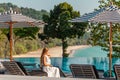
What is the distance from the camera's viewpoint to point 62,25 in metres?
30.2

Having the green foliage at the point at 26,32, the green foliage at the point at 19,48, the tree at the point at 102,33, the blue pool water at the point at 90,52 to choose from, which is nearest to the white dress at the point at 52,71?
the tree at the point at 102,33

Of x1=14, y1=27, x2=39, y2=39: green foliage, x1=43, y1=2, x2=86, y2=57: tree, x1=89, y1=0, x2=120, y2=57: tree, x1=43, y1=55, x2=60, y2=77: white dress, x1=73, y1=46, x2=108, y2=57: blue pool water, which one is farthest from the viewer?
x1=73, y1=46, x2=108, y2=57: blue pool water

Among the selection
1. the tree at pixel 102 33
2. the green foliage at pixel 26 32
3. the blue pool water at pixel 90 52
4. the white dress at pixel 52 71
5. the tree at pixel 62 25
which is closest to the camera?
the white dress at pixel 52 71

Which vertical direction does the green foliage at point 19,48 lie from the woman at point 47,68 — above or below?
below

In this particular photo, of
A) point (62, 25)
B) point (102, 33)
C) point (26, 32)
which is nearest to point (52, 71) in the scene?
point (102, 33)

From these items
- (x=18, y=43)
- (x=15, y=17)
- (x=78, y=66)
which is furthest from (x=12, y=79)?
(x=18, y=43)

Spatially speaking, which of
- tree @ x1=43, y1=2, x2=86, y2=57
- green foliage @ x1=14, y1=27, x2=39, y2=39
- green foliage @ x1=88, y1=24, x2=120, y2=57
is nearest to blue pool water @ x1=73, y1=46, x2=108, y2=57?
tree @ x1=43, y1=2, x2=86, y2=57

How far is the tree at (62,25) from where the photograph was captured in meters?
29.8

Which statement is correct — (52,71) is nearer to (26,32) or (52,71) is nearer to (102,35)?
(102,35)

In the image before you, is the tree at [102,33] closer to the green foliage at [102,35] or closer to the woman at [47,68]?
the green foliage at [102,35]

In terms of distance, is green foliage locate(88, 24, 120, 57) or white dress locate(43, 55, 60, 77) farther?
green foliage locate(88, 24, 120, 57)

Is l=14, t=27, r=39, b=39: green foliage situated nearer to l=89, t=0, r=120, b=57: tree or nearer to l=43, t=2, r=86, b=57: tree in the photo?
l=43, t=2, r=86, b=57: tree

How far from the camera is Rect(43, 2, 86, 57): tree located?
97.6ft

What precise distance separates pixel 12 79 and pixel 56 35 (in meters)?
23.1
